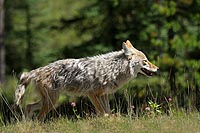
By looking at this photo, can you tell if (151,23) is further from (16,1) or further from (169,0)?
(16,1)

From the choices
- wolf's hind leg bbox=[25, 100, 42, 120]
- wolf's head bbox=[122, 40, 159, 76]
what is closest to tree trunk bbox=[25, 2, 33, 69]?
wolf's hind leg bbox=[25, 100, 42, 120]

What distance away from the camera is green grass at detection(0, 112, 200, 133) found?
8609mm

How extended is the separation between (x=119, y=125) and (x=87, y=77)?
2248 mm

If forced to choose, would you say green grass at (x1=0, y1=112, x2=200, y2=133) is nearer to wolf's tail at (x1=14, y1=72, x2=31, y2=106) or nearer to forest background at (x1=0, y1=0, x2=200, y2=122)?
wolf's tail at (x1=14, y1=72, x2=31, y2=106)

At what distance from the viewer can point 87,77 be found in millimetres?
11023

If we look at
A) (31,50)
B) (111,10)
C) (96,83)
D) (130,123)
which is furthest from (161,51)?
(130,123)

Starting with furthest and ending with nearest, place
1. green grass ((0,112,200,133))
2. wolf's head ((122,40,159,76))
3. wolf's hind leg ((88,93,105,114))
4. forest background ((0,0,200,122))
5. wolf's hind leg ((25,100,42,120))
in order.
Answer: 1. forest background ((0,0,200,122))
2. wolf's head ((122,40,159,76))
3. wolf's hind leg ((25,100,42,120))
4. wolf's hind leg ((88,93,105,114))
5. green grass ((0,112,200,133))

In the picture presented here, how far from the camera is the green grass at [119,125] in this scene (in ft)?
28.2

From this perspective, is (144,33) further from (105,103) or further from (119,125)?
(119,125)

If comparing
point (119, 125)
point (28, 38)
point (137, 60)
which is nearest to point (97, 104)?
point (137, 60)

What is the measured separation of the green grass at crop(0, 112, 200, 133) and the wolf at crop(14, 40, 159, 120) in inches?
49.0

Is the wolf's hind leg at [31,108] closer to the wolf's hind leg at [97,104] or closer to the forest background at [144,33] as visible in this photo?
the wolf's hind leg at [97,104]

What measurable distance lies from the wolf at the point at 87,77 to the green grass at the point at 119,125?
1.25 metres

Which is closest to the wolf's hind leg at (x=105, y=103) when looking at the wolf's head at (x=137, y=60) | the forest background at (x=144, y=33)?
the wolf's head at (x=137, y=60)
